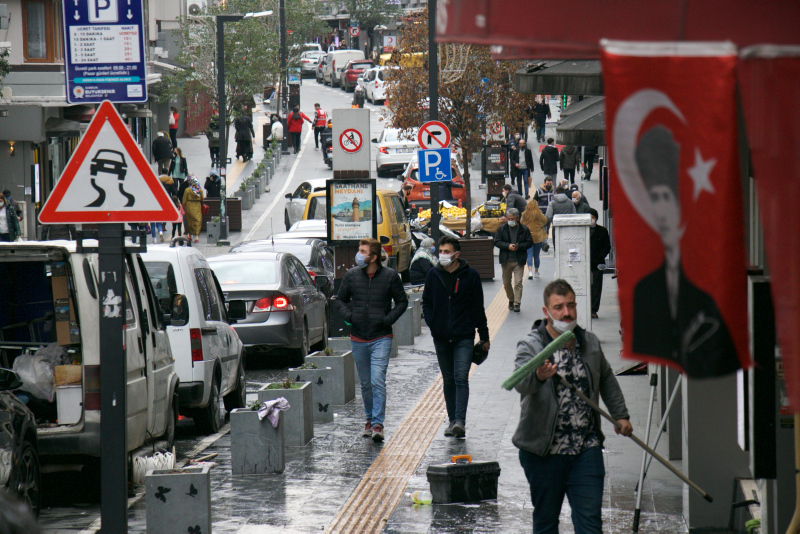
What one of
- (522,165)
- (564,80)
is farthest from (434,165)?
(522,165)

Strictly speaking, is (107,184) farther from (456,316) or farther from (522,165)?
(522,165)

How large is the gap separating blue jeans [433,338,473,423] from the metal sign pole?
4.60 meters

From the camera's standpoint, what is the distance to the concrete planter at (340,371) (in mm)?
12242

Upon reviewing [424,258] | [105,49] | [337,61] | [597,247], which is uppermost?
[337,61]

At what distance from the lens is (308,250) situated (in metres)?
18.9

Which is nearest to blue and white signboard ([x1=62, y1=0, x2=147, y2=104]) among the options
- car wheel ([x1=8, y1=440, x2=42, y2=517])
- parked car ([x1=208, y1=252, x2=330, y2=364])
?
car wheel ([x1=8, y1=440, x2=42, y2=517])

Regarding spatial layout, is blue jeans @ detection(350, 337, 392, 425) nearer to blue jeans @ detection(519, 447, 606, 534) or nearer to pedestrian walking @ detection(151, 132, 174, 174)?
blue jeans @ detection(519, 447, 606, 534)

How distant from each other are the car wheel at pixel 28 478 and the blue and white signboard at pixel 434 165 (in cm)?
1261

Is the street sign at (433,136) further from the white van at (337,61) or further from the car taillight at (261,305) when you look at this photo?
the white van at (337,61)

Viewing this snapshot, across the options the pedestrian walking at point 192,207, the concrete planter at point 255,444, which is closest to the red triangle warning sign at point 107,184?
the concrete planter at point 255,444

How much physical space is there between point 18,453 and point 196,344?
3944 mm

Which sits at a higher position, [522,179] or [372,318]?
[522,179]

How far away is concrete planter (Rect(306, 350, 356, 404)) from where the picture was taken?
12.2 meters

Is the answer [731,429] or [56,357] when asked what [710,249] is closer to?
[731,429]
